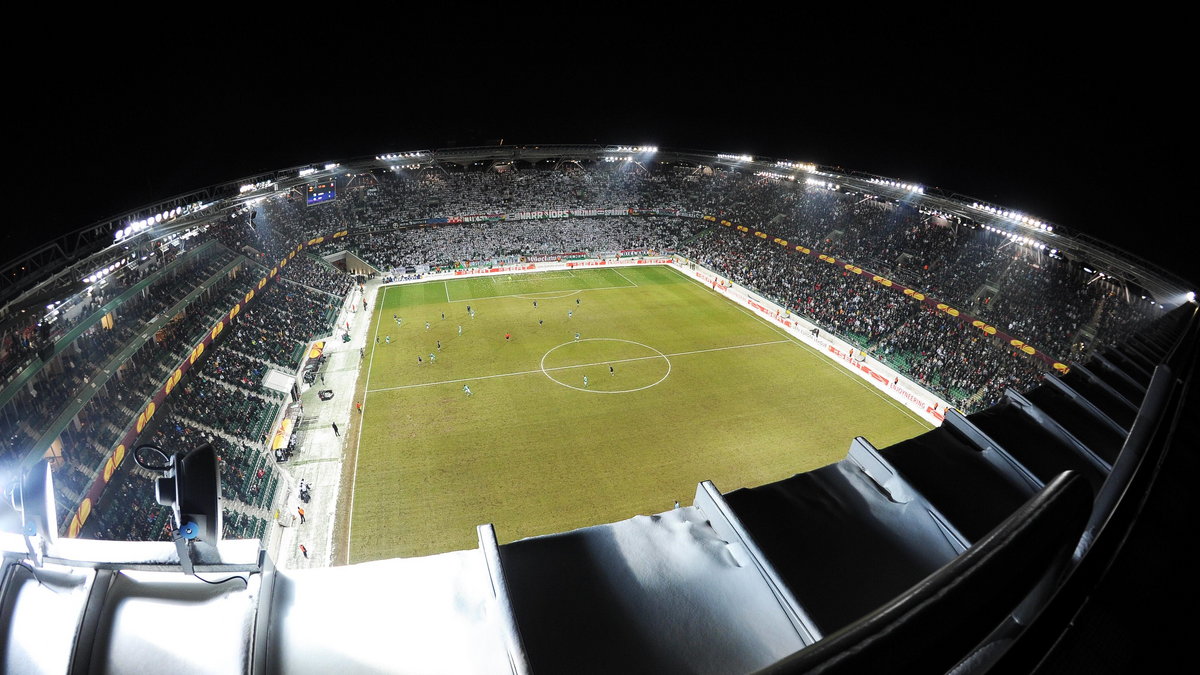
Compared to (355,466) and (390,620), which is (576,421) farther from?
(390,620)

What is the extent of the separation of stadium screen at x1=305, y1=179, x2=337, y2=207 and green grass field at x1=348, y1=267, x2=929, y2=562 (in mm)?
20856

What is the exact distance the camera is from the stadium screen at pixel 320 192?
58.9 m

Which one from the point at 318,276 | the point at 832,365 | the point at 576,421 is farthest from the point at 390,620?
the point at 318,276

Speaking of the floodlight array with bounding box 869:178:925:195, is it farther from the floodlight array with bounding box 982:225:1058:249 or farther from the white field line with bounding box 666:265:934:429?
the white field line with bounding box 666:265:934:429

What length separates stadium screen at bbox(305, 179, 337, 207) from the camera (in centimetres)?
5894

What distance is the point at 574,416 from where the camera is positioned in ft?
98.7

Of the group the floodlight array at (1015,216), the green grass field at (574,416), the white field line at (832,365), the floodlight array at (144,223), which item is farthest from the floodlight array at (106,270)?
the floodlight array at (1015,216)

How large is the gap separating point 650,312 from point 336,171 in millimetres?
38632

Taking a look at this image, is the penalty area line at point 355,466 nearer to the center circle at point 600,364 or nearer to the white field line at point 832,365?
the center circle at point 600,364

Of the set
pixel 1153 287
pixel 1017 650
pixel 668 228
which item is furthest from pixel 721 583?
pixel 668 228

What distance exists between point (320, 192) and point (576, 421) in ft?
156

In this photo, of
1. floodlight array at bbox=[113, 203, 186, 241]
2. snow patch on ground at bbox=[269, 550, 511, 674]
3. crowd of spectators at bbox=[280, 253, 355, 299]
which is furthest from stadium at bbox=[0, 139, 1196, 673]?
crowd of spectators at bbox=[280, 253, 355, 299]

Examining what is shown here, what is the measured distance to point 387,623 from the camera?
8.12 feet

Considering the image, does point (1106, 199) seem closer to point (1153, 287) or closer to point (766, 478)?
point (1153, 287)
